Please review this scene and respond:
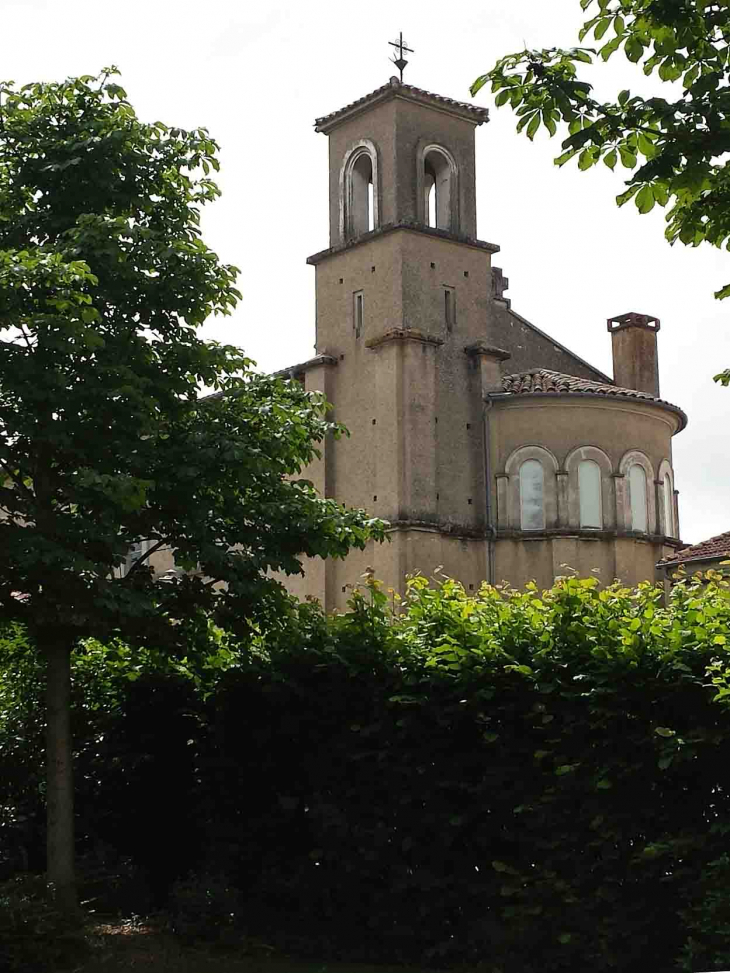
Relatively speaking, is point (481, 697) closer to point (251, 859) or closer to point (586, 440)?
point (251, 859)

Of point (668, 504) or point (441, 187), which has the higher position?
point (441, 187)

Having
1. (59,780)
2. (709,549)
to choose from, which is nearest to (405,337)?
(709,549)

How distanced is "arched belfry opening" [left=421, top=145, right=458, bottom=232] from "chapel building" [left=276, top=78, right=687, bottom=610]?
0.15 feet

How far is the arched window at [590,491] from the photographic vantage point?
42.3m

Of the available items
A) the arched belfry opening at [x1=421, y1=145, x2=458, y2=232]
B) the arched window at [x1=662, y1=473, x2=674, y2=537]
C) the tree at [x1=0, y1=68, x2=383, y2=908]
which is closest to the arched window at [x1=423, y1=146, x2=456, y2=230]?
the arched belfry opening at [x1=421, y1=145, x2=458, y2=232]

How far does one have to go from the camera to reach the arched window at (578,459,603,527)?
4228cm

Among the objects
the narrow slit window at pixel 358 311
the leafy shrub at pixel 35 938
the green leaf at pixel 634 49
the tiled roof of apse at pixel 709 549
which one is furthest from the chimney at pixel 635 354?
the green leaf at pixel 634 49

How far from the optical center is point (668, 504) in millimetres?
44625

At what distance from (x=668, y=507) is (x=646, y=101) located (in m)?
36.3

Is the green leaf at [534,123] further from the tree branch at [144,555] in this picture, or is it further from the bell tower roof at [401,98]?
the bell tower roof at [401,98]

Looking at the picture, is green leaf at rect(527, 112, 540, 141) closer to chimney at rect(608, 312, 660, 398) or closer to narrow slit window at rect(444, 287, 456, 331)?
narrow slit window at rect(444, 287, 456, 331)

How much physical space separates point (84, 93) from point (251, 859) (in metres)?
8.68

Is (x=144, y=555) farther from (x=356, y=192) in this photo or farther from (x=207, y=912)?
(x=356, y=192)

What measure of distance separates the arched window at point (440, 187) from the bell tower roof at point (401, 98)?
1.44 m
